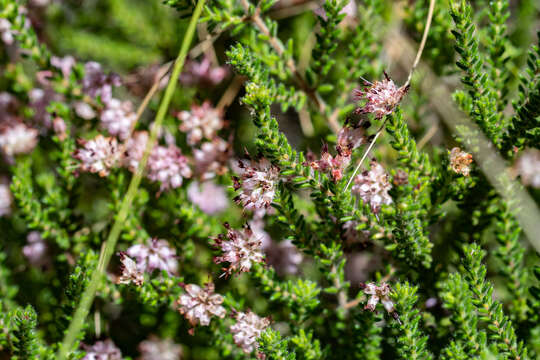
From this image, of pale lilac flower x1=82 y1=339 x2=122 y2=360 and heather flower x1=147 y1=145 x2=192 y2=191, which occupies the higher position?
heather flower x1=147 y1=145 x2=192 y2=191

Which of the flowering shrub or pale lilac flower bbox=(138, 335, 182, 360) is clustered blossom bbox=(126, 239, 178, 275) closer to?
the flowering shrub

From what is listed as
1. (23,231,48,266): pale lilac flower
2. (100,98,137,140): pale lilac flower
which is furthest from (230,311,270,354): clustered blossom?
(23,231,48,266): pale lilac flower

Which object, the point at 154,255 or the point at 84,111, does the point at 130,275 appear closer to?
the point at 154,255

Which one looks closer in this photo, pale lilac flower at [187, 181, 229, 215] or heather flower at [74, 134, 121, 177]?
heather flower at [74, 134, 121, 177]

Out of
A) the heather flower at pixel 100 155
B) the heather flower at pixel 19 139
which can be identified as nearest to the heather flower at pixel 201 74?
the heather flower at pixel 100 155

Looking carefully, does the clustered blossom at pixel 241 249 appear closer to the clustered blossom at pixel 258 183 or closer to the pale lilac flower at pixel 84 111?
the clustered blossom at pixel 258 183

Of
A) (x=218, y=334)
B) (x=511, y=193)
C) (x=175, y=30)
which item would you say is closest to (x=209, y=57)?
(x=175, y=30)
